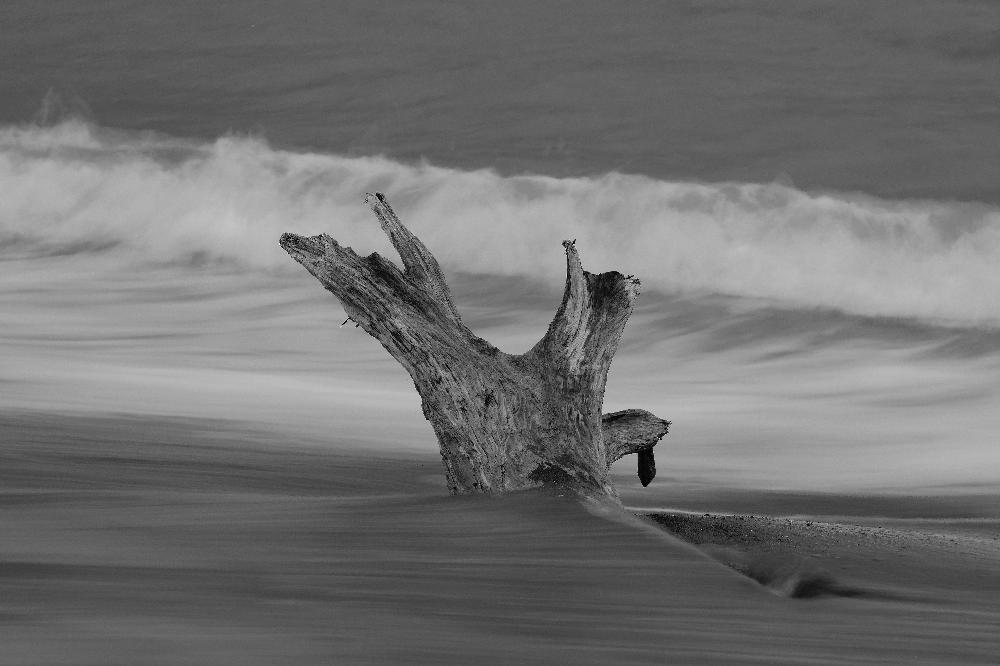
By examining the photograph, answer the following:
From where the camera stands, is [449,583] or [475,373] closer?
[449,583]

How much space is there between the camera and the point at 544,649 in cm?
477

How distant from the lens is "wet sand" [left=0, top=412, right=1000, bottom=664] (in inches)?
185

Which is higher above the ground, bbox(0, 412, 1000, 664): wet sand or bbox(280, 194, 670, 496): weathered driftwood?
bbox(280, 194, 670, 496): weathered driftwood

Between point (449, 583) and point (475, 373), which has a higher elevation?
point (475, 373)

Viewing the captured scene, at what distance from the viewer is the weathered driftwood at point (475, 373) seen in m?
8.27

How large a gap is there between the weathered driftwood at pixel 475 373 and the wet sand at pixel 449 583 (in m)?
0.45

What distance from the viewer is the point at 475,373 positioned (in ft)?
27.4

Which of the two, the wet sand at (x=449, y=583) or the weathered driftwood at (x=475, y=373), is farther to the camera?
the weathered driftwood at (x=475, y=373)

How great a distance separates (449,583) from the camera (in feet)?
19.1

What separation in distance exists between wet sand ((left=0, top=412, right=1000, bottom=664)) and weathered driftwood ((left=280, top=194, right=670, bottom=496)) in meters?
0.45

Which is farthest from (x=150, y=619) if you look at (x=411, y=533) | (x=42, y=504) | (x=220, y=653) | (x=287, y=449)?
(x=287, y=449)

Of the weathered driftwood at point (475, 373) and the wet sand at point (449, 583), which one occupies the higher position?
the weathered driftwood at point (475, 373)

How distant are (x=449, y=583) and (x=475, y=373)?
262 cm

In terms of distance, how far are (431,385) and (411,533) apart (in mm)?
1577
